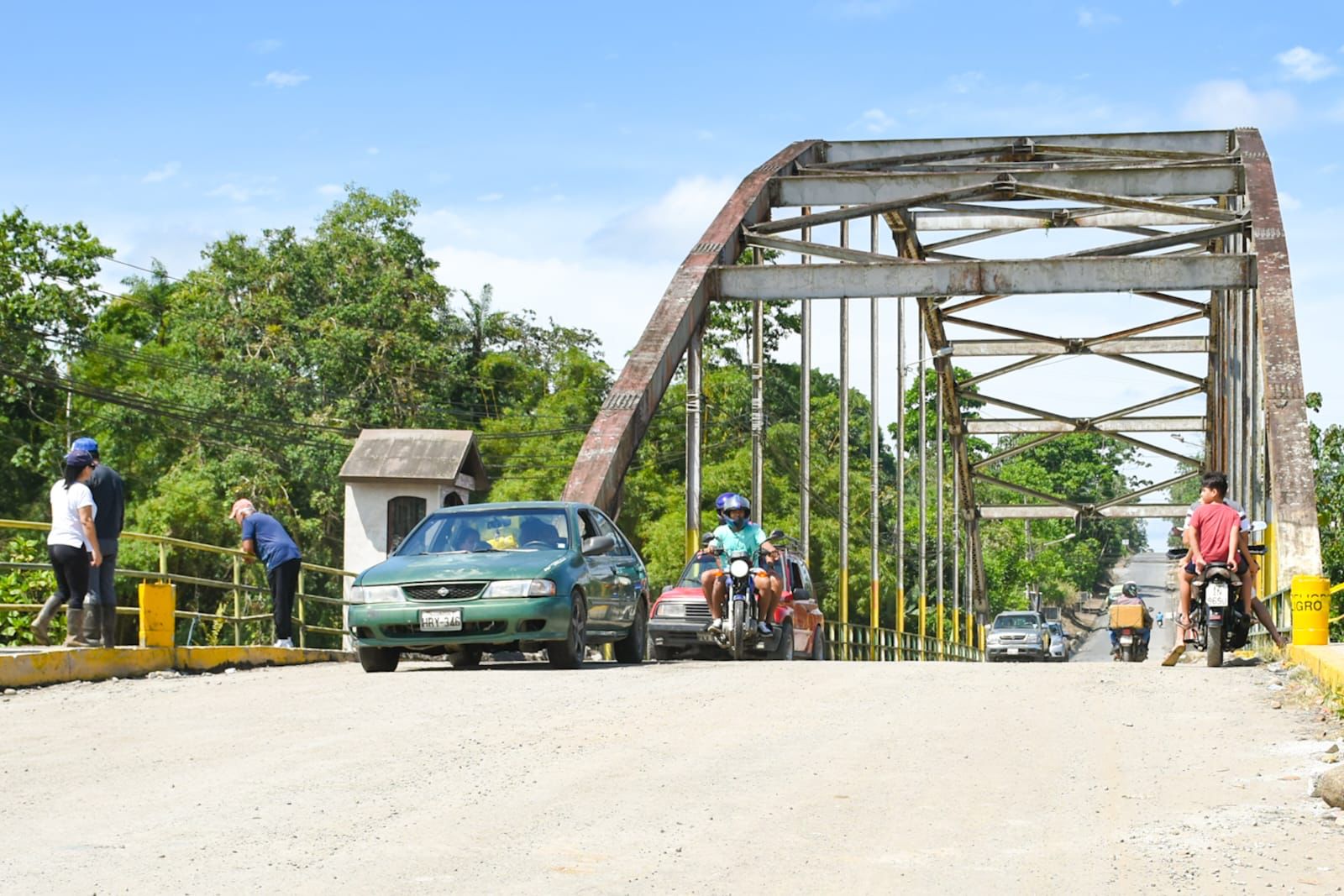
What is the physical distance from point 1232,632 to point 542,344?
165 feet

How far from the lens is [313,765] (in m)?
8.28

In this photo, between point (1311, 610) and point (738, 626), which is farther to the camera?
point (738, 626)

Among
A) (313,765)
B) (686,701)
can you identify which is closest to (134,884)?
(313,765)

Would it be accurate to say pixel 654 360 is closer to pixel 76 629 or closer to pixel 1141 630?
pixel 76 629

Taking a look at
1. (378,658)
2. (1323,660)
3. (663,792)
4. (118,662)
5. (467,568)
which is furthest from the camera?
(378,658)

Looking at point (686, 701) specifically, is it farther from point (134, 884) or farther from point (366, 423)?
point (366, 423)

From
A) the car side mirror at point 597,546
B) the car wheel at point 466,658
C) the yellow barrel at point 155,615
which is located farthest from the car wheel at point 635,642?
the yellow barrel at point 155,615

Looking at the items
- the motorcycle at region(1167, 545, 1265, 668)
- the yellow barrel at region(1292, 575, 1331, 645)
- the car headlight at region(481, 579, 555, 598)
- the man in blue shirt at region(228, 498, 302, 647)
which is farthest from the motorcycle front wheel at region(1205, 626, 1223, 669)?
the man in blue shirt at region(228, 498, 302, 647)

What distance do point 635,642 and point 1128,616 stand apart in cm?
2172

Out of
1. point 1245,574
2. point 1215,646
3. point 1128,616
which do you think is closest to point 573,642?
point 1215,646

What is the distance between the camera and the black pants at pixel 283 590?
54.2 ft

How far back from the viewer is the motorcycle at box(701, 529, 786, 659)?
1714 cm

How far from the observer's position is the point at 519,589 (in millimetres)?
14016

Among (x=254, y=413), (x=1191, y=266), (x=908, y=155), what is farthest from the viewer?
(x=254, y=413)
